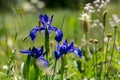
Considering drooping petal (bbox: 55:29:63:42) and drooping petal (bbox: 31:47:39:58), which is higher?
drooping petal (bbox: 55:29:63:42)

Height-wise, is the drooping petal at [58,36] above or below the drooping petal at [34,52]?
above

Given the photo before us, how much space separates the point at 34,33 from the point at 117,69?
0.46 meters

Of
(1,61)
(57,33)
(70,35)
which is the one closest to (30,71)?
(57,33)

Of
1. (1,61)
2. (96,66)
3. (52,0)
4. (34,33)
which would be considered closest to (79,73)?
(96,66)

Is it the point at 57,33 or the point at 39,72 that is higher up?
the point at 57,33

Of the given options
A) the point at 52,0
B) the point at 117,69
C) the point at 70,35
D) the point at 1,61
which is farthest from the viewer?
the point at 52,0

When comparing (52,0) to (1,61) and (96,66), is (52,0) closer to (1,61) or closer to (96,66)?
(1,61)

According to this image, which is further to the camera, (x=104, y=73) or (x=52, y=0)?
(x=52, y=0)

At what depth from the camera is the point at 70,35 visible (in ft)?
16.1

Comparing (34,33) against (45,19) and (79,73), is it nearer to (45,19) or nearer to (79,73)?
(45,19)

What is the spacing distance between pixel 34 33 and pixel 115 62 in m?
0.43

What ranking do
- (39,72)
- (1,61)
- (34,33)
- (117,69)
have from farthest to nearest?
(1,61) → (117,69) → (39,72) → (34,33)

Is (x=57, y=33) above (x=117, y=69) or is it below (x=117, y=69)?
above

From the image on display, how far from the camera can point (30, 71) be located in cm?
196
